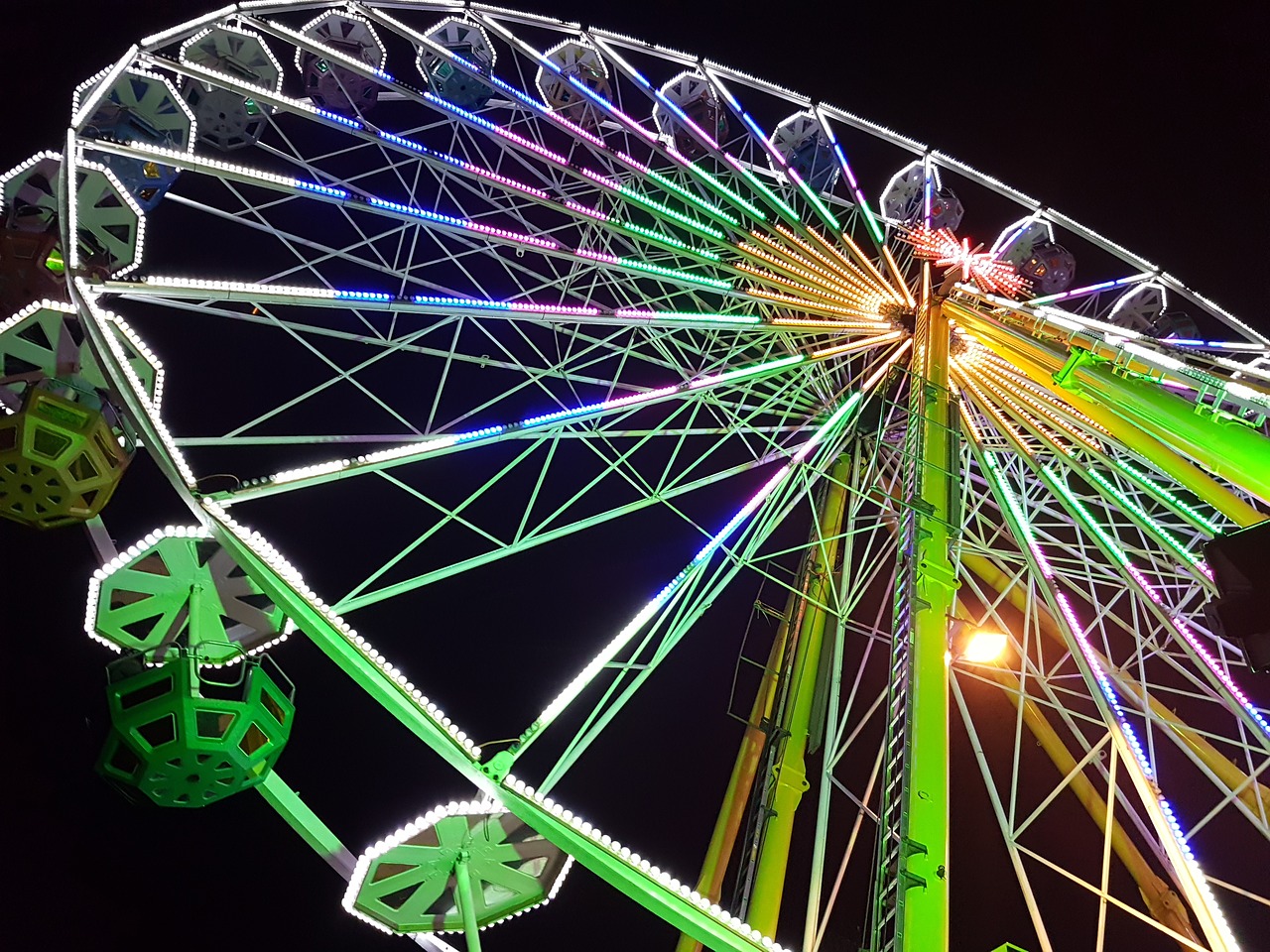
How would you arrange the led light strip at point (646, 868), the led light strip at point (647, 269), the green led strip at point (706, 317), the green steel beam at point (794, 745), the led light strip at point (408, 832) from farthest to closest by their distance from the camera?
the led light strip at point (647, 269)
the green led strip at point (706, 317)
the green steel beam at point (794, 745)
the led light strip at point (408, 832)
the led light strip at point (646, 868)

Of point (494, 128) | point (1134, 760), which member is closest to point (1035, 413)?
point (1134, 760)

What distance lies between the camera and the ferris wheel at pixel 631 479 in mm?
6387

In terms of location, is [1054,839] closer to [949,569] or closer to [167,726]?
[949,569]

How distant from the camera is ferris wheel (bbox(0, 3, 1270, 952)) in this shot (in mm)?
6387

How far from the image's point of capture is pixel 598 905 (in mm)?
15602

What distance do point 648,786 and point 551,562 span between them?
4569 mm

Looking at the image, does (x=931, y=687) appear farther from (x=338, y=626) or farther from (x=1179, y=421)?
(x=338, y=626)

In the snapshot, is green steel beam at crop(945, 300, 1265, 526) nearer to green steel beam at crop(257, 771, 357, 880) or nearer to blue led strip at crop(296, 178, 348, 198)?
blue led strip at crop(296, 178, 348, 198)

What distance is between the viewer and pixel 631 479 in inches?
441

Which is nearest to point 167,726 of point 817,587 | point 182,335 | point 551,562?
point 817,587

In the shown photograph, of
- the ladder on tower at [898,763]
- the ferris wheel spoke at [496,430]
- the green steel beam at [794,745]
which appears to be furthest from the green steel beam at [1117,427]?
the ferris wheel spoke at [496,430]

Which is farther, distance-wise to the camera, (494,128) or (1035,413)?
(1035,413)

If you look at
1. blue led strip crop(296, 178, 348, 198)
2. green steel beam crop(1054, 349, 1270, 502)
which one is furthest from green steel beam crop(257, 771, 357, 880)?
green steel beam crop(1054, 349, 1270, 502)

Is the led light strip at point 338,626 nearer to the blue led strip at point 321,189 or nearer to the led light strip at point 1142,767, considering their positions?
the blue led strip at point 321,189
